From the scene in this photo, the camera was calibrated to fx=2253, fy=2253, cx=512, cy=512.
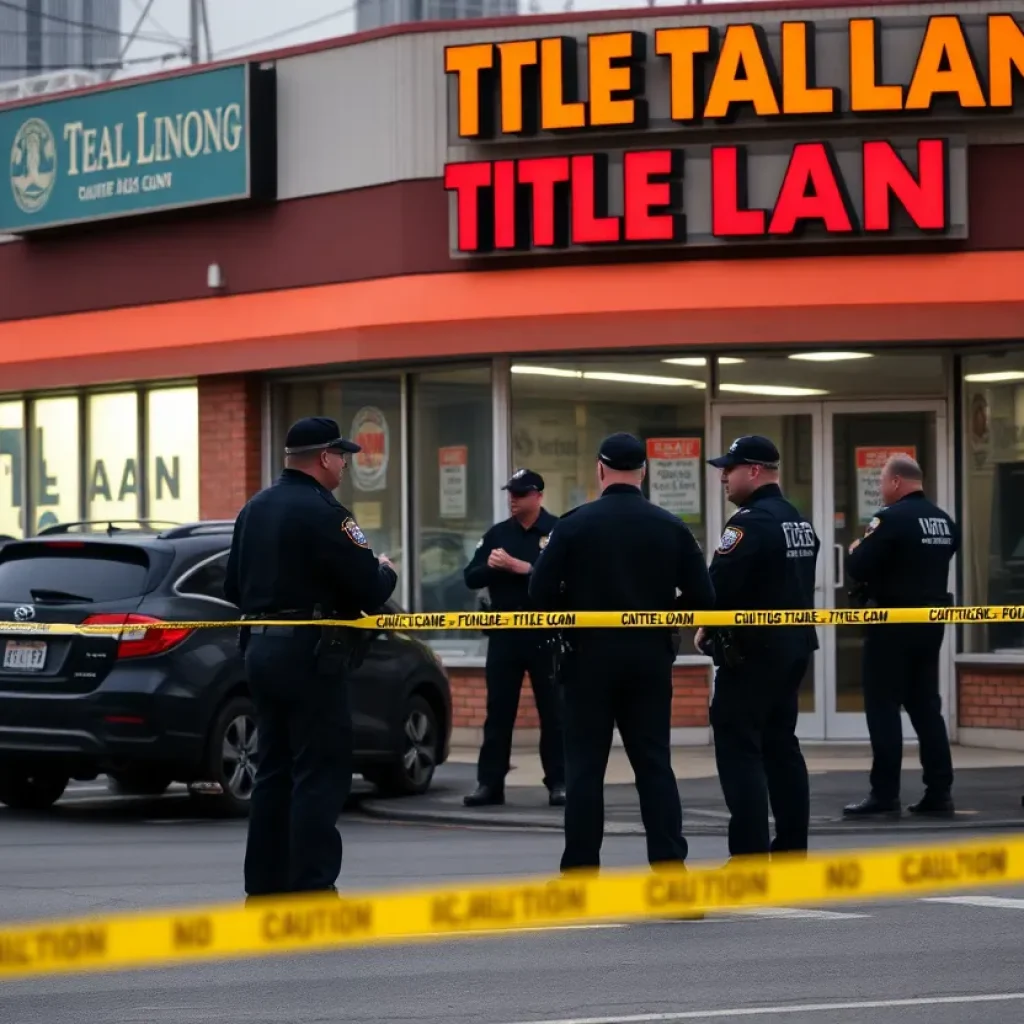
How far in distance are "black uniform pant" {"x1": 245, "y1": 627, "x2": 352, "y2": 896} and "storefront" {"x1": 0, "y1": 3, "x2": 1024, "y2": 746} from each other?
29.5 ft

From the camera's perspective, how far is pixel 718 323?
55.2 ft

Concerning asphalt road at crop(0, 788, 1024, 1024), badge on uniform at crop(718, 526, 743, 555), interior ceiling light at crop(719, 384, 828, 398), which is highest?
interior ceiling light at crop(719, 384, 828, 398)

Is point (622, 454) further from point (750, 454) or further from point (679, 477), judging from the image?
point (679, 477)

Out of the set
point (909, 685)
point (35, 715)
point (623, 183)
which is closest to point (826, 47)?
point (623, 183)

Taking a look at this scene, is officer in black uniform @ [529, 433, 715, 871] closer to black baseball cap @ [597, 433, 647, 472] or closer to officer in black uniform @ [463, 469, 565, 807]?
black baseball cap @ [597, 433, 647, 472]

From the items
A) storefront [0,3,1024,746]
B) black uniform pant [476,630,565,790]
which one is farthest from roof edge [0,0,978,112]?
black uniform pant [476,630,565,790]

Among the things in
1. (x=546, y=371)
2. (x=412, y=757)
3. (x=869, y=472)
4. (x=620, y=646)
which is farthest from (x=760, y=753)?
(x=546, y=371)

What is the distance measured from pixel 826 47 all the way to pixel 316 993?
447 inches

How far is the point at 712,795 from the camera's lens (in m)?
13.7

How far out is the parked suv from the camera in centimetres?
1208

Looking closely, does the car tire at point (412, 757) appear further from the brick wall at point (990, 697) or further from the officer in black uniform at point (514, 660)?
the brick wall at point (990, 697)

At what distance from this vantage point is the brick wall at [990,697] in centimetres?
1694

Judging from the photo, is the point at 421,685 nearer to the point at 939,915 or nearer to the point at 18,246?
the point at 939,915

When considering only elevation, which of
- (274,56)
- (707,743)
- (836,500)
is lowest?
(707,743)
